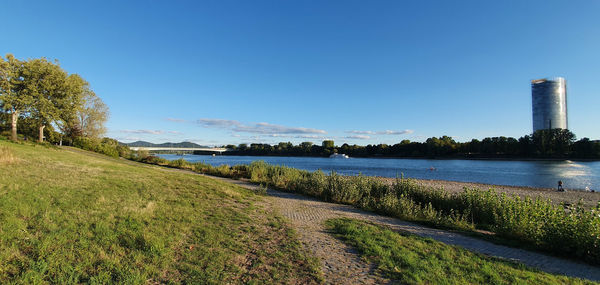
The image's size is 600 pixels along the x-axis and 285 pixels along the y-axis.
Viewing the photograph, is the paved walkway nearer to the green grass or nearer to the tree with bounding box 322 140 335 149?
the green grass

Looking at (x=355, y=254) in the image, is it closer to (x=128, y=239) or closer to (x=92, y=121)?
(x=128, y=239)

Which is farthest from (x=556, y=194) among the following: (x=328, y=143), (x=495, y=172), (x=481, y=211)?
(x=328, y=143)

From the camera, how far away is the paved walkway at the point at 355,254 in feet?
14.8

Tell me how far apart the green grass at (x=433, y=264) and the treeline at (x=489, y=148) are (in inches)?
4991

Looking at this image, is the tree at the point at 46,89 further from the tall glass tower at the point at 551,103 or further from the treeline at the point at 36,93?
the tall glass tower at the point at 551,103

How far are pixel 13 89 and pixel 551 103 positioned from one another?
24826 cm

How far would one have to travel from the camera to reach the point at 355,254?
5.36 metres

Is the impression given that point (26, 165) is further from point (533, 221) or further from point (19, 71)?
point (19, 71)

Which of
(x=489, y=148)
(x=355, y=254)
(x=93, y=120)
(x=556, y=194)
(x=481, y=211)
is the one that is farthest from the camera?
(x=489, y=148)

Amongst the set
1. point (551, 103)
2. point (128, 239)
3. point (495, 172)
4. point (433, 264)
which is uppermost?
point (551, 103)

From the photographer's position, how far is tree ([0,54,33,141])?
82.3ft

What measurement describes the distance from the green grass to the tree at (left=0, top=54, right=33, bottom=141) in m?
32.6

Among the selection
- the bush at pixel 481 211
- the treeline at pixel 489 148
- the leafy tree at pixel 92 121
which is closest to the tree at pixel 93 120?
the leafy tree at pixel 92 121

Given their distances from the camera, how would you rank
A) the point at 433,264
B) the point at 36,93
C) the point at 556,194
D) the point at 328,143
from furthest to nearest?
the point at 328,143, the point at 36,93, the point at 556,194, the point at 433,264
